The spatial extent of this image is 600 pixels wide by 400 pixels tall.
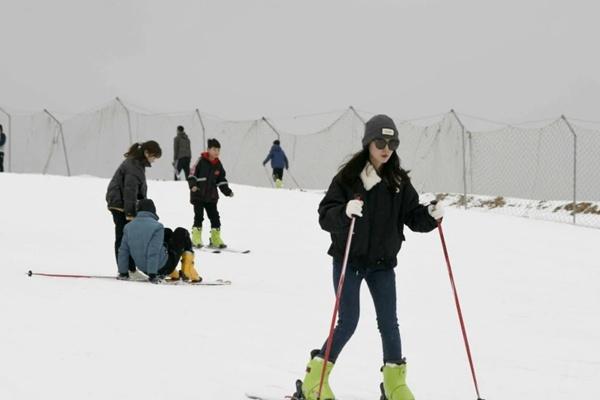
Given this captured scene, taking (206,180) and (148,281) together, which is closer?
(148,281)

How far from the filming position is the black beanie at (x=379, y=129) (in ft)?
13.6

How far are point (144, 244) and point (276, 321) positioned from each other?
2236mm

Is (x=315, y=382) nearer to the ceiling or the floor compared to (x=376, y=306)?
nearer to the floor

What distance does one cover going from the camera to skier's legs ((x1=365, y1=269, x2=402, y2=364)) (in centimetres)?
418

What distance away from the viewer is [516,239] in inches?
591

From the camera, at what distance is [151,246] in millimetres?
8555

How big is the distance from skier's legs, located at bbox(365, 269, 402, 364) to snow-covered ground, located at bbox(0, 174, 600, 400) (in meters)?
0.46

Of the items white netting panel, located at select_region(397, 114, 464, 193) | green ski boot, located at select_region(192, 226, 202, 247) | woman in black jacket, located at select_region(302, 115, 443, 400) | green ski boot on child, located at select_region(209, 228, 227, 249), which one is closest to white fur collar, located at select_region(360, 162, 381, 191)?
woman in black jacket, located at select_region(302, 115, 443, 400)

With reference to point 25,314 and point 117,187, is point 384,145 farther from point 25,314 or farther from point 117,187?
point 117,187

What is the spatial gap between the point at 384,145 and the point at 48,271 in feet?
20.4

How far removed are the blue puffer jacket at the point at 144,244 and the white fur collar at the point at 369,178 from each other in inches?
186

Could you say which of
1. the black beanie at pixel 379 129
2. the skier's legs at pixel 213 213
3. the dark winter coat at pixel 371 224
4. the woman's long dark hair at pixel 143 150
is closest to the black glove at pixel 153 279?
the woman's long dark hair at pixel 143 150

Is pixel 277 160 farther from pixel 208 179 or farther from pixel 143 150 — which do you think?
pixel 143 150

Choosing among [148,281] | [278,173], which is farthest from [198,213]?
[278,173]
